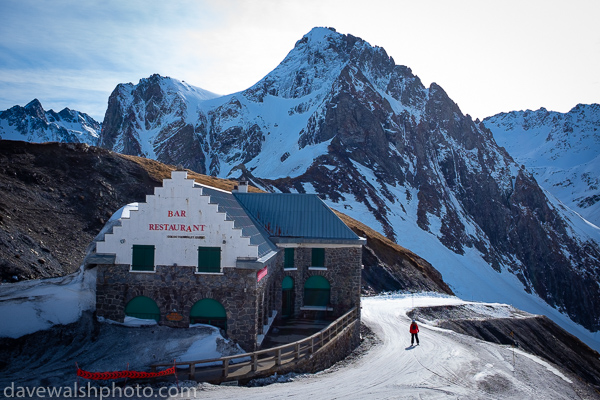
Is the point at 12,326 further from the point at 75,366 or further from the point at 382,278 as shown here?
the point at 382,278

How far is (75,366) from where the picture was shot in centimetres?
1759

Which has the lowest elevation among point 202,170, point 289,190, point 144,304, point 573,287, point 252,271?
point 573,287

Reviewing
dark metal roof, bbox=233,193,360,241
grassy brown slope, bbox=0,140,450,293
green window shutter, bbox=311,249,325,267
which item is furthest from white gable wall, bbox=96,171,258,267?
grassy brown slope, bbox=0,140,450,293

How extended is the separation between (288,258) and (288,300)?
254 cm

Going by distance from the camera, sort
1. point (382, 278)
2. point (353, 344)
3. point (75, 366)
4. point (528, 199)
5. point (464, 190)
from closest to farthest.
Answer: point (75, 366)
point (353, 344)
point (382, 278)
point (464, 190)
point (528, 199)

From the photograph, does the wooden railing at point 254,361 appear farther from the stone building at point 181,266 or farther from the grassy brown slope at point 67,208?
the grassy brown slope at point 67,208

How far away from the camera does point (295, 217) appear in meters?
30.1

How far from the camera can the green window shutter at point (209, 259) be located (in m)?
20.3

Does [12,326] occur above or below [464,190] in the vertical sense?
below

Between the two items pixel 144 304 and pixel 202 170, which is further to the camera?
pixel 202 170

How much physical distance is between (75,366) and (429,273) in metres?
58.8

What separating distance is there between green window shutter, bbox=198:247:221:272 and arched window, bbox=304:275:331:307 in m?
9.47

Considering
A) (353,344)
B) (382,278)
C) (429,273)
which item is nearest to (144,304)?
(353,344)

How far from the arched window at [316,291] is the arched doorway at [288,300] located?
37.3 inches
